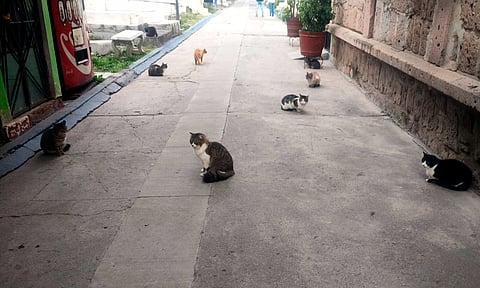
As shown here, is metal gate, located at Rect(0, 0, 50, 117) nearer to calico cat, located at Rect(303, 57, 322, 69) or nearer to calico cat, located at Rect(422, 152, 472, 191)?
calico cat, located at Rect(422, 152, 472, 191)

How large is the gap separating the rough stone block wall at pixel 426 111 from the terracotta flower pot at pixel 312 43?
2.51 metres

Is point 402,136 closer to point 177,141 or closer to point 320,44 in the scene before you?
point 177,141

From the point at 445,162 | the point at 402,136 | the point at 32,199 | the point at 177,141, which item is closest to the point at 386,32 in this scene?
the point at 402,136

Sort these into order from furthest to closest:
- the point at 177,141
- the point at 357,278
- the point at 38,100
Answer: the point at 38,100
the point at 177,141
the point at 357,278

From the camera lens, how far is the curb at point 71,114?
14.9 ft

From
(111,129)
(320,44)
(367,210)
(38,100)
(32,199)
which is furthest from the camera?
(320,44)

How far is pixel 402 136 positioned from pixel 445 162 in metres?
1.48

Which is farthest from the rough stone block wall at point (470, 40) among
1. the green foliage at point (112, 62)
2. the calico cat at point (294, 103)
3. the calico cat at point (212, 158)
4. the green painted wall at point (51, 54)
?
the green foliage at point (112, 62)

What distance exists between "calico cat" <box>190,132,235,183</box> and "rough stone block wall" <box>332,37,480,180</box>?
8.01 ft

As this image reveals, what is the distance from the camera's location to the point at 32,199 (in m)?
3.73

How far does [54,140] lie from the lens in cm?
466

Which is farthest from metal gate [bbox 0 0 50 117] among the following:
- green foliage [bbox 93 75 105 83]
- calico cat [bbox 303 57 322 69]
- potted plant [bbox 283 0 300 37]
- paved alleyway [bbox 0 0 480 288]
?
potted plant [bbox 283 0 300 37]

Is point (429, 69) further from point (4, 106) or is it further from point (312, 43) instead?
point (312, 43)

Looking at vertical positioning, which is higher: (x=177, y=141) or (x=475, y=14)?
(x=475, y=14)
